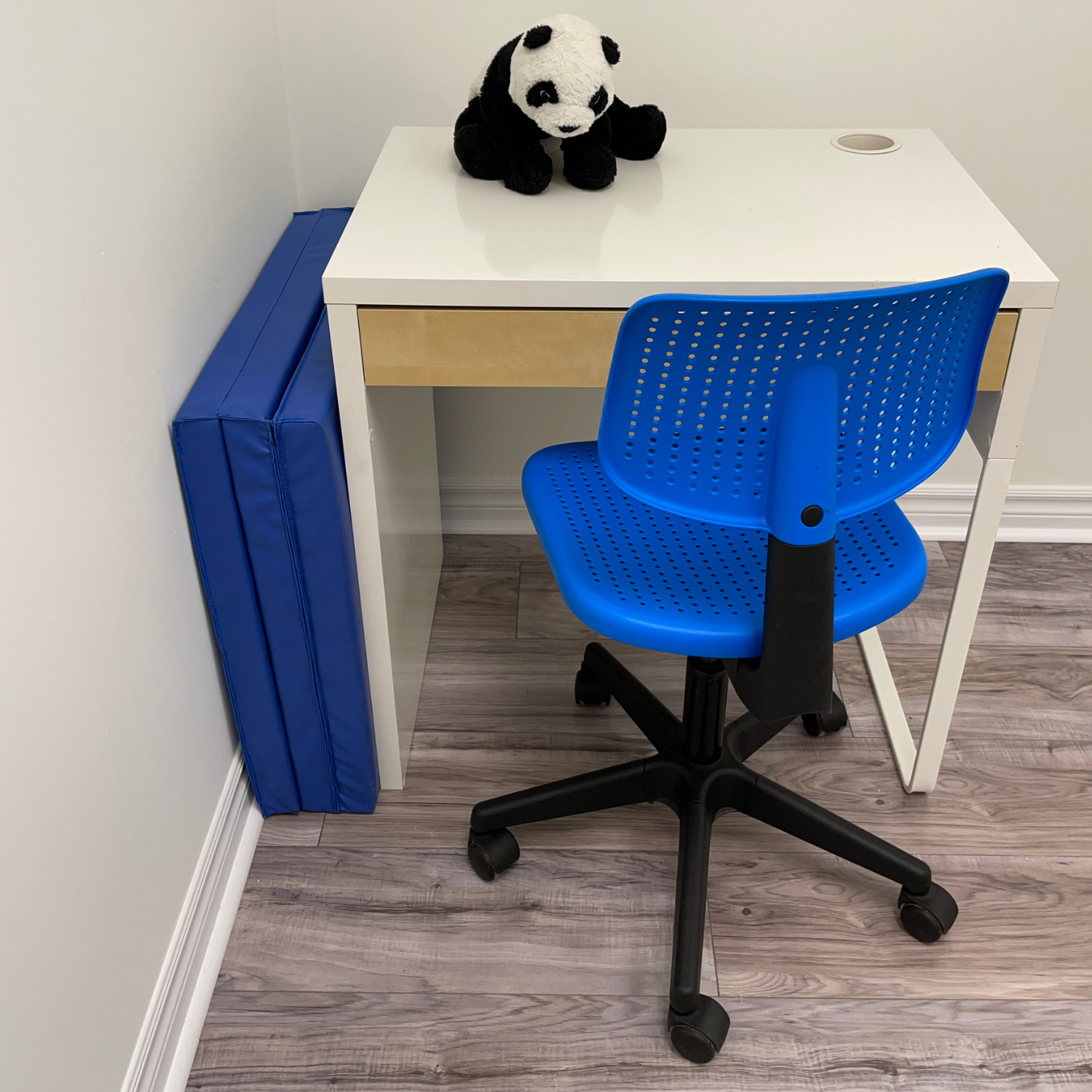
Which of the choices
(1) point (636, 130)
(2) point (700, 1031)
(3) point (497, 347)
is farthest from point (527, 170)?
(2) point (700, 1031)

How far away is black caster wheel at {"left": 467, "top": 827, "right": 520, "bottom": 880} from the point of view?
4.49 ft

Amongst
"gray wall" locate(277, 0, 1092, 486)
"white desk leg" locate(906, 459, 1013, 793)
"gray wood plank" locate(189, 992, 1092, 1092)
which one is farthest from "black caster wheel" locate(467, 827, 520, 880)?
"gray wall" locate(277, 0, 1092, 486)

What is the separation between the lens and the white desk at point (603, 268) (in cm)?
111

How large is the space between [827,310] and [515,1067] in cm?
88

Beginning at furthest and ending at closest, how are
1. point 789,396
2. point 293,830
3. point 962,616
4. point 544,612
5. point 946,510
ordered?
point 946,510 < point 544,612 < point 293,830 < point 962,616 < point 789,396

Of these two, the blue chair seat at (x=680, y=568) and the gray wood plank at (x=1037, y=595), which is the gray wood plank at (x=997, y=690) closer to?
the gray wood plank at (x=1037, y=595)

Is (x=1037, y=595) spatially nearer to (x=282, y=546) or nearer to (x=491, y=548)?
(x=491, y=548)

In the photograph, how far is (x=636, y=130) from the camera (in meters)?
1.43

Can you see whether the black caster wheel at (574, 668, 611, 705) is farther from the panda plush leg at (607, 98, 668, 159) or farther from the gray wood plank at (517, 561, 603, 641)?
the panda plush leg at (607, 98, 668, 159)

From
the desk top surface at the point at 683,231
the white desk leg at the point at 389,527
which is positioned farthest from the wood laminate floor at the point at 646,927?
the desk top surface at the point at 683,231

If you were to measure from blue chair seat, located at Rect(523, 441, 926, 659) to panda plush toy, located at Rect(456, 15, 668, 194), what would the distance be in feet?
1.31

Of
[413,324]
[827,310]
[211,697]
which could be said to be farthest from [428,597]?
[827,310]

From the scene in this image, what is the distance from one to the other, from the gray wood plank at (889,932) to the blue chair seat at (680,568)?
467mm

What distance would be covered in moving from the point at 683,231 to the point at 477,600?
2.90 ft
